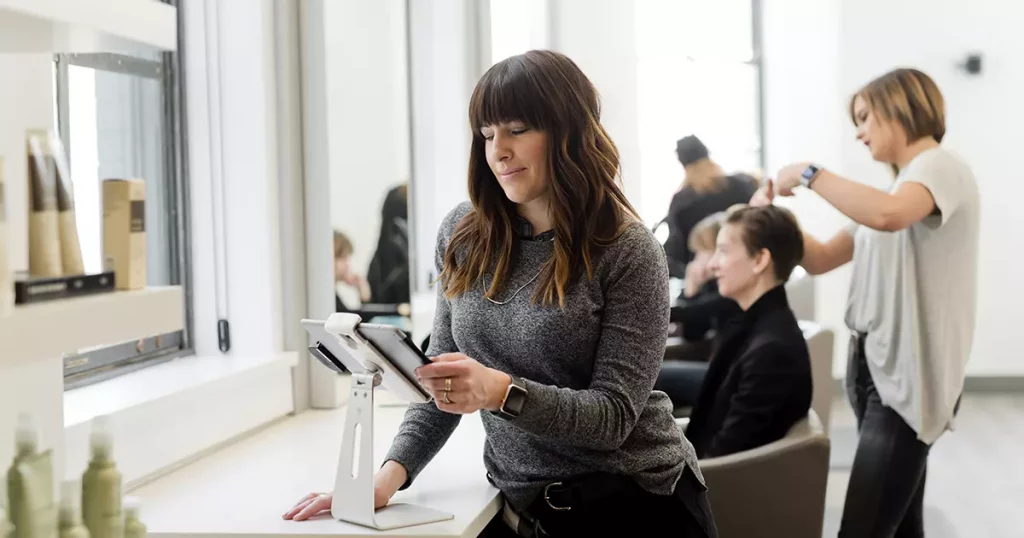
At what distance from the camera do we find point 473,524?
172 centimetres

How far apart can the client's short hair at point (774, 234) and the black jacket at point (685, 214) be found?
2434 mm

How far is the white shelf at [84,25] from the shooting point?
124 cm

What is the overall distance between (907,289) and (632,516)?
1472 mm

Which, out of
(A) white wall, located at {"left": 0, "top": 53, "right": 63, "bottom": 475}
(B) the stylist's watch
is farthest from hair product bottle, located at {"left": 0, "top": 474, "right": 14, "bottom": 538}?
(B) the stylist's watch

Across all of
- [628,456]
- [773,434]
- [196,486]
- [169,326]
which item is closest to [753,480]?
[773,434]

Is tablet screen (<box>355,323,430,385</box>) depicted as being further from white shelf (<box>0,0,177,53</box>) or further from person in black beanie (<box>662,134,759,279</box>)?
person in black beanie (<box>662,134,759,279</box>)

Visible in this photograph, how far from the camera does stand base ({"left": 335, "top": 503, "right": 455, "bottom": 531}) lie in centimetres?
169

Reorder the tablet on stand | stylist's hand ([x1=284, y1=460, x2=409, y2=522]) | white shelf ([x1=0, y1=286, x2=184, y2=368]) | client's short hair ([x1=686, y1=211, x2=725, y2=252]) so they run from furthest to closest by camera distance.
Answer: client's short hair ([x1=686, y1=211, x2=725, y2=252]) → stylist's hand ([x1=284, y1=460, x2=409, y2=522]) → the tablet on stand → white shelf ([x1=0, y1=286, x2=184, y2=368])

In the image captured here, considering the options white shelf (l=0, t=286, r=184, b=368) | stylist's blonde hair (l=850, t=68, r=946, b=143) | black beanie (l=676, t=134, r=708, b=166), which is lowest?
white shelf (l=0, t=286, r=184, b=368)

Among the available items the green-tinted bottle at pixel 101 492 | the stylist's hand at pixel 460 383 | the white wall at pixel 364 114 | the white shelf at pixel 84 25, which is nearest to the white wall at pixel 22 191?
the white shelf at pixel 84 25

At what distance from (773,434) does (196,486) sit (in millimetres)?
1352

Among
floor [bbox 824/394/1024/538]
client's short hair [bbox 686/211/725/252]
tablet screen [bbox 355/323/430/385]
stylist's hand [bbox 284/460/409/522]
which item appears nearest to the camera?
tablet screen [bbox 355/323/430/385]

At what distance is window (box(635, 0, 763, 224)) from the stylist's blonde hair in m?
A: 4.31

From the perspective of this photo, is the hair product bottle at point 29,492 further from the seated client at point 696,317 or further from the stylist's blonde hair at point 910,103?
the seated client at point 696,317
